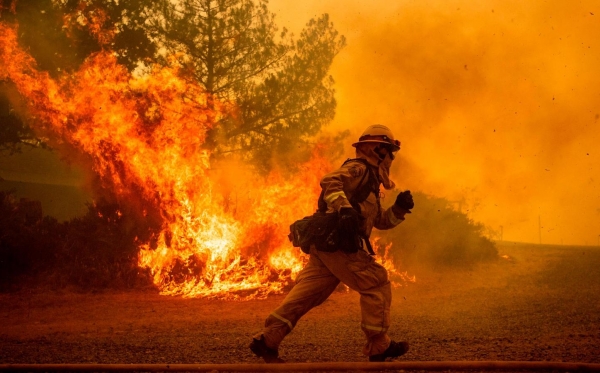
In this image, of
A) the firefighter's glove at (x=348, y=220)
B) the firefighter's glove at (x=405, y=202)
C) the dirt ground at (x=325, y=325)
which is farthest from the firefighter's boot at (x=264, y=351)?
the firefighter's glove at (x=405, y=202)

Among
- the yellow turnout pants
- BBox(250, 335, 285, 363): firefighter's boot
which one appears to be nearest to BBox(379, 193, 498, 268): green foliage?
the yellow turnout pants

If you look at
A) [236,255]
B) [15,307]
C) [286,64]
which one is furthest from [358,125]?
[15,307]

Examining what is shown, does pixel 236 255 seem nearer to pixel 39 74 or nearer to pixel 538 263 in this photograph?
pixel 39 74

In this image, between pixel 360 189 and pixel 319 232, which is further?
pixel 360 189

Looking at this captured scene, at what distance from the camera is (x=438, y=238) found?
14.4 m

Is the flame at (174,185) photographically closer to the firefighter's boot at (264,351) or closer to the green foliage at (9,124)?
the green foliage at (9,124)

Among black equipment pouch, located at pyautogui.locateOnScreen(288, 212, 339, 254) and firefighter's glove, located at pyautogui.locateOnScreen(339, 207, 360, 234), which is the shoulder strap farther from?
firefighter's glove, located at pyautogui.locateOnScreen(339, 207, 360, 234)

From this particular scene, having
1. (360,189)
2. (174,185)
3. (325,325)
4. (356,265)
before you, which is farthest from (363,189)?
(174,185)

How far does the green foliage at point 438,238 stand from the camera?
45.4ft

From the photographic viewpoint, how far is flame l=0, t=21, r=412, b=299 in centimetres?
1093

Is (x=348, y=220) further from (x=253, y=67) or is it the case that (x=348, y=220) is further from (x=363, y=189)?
(x=253, y=67)

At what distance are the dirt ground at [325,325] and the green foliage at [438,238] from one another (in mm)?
1626

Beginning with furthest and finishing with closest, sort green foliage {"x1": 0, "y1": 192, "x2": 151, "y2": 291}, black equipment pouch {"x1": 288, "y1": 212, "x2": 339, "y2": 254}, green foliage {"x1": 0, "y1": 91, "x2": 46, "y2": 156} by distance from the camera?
green foliage {"x1": 0, "y1": 91, "x2": 46, "y2": 156} → green foliage {"x1": 0, "y1": 192, "x2": 151, "y2": 291} → black equipment pouch {"x1": 288, "y1": 212, "x2": 339, "y2": 254}

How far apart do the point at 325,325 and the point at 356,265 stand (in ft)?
8.73
